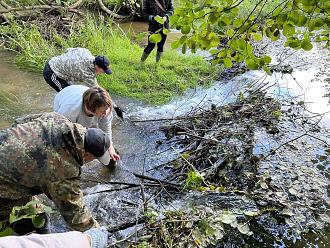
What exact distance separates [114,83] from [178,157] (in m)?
2.50

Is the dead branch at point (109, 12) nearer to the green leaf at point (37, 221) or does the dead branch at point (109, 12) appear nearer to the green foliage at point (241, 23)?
the green leaf at point (37, 221)

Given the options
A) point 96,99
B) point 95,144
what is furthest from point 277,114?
point 95,144

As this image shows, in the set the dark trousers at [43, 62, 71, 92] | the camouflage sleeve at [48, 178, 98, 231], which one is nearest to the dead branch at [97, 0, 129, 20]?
the dark trousers at [43, 62, 71, 92]

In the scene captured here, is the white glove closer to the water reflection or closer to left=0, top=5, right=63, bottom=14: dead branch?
the water reflection

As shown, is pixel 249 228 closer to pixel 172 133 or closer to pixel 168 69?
pixel 172 133

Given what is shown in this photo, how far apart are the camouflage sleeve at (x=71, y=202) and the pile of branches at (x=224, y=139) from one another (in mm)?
1350

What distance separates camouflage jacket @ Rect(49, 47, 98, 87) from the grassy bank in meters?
1.65

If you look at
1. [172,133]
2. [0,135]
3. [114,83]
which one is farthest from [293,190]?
[114,83]

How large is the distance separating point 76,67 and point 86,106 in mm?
1208

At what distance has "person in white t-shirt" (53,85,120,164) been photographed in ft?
11.8

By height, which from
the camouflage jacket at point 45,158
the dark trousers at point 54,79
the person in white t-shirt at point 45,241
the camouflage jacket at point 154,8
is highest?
the person in white t-shirt at point 45,241

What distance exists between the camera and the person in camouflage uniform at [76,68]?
15.4ft

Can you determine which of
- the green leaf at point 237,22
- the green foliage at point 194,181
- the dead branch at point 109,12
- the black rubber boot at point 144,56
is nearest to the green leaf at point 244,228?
the green foliage at point 194,181

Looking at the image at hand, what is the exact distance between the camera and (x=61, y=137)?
103 inches
